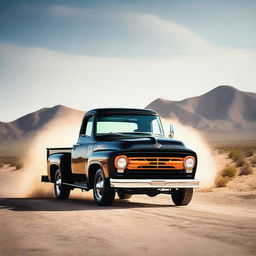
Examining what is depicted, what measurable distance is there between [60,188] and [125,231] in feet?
25.0

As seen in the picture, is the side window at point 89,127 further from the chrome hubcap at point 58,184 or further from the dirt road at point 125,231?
the chrome hubcap at point 58,184

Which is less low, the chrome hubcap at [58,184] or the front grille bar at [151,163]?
the front grille bar at [151,163]

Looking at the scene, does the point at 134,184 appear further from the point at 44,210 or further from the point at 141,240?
the point at 141,240

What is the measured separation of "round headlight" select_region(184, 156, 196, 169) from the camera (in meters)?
14.1

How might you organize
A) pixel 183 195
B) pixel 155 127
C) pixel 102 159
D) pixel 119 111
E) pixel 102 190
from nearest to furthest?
pixel 102 159
pixel 102 190
pixel 183 195
pixel 119 111
pixel 155 127

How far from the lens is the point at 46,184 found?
22094 mm

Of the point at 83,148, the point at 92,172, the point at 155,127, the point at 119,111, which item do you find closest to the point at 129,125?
the point at 119,111

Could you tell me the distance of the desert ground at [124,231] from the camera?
8.23 meters

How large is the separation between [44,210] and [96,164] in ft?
5.95

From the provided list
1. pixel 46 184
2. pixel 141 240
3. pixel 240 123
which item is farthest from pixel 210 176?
pixel 240 123

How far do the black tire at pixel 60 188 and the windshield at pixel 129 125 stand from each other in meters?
2.68

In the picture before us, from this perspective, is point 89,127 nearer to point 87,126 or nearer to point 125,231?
point 87,126

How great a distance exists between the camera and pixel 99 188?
567 inches

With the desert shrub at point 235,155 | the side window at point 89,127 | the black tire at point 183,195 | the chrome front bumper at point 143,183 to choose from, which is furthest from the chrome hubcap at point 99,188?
the desert shrub at point 235,155
